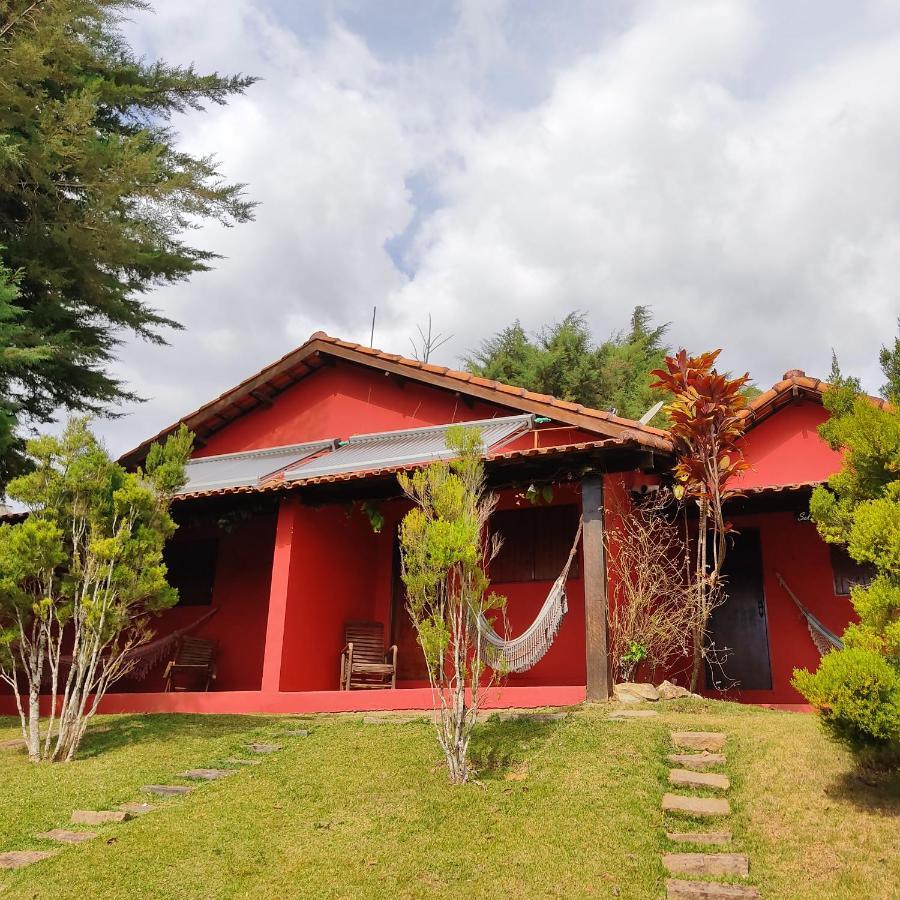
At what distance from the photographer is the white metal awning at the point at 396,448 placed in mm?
9125

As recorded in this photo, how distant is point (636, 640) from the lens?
8.16 m

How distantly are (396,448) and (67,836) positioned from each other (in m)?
5.81

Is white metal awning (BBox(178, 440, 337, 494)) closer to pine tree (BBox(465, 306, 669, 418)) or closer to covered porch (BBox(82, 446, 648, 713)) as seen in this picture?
covered porch (BBox(82, 446, 648, 713))

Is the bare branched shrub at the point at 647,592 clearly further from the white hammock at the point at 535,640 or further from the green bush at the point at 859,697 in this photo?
the green bush at the point at 859,697

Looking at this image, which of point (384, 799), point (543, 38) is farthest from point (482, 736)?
point (543, 38)

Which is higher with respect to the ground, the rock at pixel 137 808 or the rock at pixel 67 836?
the rock at pixel 137 808

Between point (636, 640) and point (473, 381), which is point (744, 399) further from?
point (473, 381)

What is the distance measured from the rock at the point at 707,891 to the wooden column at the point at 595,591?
342cm

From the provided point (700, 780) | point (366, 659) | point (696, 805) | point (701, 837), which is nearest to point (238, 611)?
point (366, 659)

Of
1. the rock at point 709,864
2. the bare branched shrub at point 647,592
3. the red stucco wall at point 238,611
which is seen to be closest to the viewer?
the rock at point 709,864

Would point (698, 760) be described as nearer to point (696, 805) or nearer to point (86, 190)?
point (696, 805)

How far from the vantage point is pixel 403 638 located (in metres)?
10.5

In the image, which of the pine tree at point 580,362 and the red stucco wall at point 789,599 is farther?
the pine tree at point 580,362

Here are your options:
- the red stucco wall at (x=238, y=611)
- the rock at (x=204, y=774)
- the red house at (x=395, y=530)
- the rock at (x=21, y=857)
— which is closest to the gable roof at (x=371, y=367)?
the red house at (x=395, y=530)
